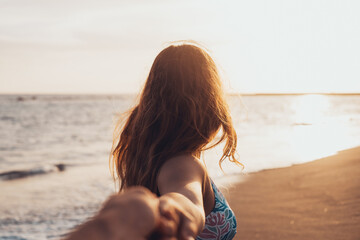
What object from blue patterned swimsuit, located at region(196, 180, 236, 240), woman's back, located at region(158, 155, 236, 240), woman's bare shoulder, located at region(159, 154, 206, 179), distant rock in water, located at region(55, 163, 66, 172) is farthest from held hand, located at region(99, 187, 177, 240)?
distant rock in water, located at region(55, 163, 66, 172)

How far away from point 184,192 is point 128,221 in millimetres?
514

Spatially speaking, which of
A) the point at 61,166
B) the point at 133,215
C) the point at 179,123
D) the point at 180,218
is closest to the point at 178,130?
the point at 179,123

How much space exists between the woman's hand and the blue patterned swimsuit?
1.06 metres

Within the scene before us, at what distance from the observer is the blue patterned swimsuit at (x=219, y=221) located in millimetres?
1743

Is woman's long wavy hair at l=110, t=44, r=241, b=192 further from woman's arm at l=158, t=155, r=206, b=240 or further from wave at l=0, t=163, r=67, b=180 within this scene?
wave at l=0, t=163, r=67, b=180

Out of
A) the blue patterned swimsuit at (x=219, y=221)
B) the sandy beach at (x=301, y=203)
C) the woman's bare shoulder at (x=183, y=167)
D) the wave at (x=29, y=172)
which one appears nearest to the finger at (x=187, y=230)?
the woman's bare shoulder at (x=183, y=167)

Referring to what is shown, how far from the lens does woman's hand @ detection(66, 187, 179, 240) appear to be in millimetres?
589

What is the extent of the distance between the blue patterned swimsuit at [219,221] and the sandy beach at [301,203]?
9.72 ft

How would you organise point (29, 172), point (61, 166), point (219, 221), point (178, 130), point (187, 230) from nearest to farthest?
1. point (187, 230)
2. point (178, 130)
3. point (219, 221)
4. point (29, 172)
5. point (61, 166)

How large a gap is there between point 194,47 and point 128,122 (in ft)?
1.60

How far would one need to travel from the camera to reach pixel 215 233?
1.82m

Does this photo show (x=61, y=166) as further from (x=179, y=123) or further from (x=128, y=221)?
(x=128, y=221)

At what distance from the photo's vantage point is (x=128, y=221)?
630 millimetres

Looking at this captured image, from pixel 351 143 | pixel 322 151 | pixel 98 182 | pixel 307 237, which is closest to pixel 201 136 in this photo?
pixel 307 237
